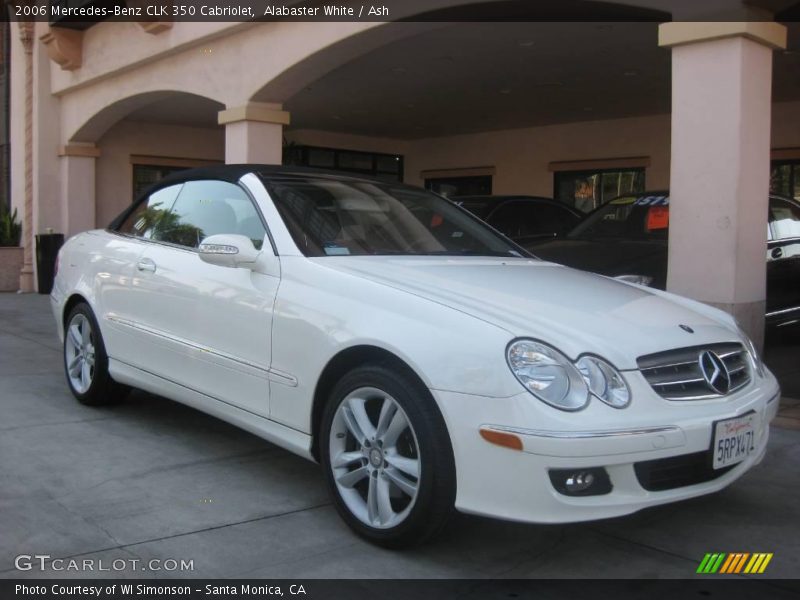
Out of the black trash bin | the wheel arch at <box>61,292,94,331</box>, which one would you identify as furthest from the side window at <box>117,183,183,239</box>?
the black trash bin

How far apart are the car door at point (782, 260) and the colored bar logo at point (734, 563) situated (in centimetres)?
446

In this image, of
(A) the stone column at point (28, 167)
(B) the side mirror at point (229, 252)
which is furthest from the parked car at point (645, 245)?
(A) the stone column at point (28, 167)

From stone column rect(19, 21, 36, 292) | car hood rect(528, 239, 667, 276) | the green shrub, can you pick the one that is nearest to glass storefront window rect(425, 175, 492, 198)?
stone column rect(19, 21, 36, 292)

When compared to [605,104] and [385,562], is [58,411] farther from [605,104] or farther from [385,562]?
[605,104]

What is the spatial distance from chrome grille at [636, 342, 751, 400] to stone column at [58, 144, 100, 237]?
13.3m

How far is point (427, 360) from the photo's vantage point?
10.2 ft

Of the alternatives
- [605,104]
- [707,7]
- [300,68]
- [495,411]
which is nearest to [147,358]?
[495,411]

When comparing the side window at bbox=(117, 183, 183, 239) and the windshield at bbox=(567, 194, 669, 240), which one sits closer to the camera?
the side window at bbox=(117, 183, 183, 239)

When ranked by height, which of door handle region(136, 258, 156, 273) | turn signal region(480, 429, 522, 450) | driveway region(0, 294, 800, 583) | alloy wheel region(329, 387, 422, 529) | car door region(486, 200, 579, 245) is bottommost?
driveway region(0, 294, 800, 583)

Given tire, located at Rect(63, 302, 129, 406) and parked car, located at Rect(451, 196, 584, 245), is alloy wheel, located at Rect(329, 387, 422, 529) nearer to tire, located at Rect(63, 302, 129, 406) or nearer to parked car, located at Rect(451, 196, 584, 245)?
tire, located at Rect(63, 302, 129, 406)

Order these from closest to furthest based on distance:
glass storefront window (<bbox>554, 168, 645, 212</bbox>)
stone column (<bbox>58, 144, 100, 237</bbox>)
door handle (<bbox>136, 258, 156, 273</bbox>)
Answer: door handle (<bbox>136, 258, 156, 273</bbox>), stone column (<bbox>58, 144, 100, 237</bbox>), glass storefront window (<bbox>554, 168, 645, 212</bbox>)

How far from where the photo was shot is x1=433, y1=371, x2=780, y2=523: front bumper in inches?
113

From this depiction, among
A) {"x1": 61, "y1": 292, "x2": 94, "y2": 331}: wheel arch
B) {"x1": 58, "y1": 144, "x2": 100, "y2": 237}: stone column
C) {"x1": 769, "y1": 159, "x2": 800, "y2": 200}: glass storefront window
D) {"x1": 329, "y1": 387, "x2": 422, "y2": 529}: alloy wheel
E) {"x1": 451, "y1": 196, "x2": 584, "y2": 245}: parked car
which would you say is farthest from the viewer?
{"x1": 58, "y1": 144, "x2": 100, "y2": 237}: stone column

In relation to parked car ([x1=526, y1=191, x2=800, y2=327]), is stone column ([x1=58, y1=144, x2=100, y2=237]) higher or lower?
higher
